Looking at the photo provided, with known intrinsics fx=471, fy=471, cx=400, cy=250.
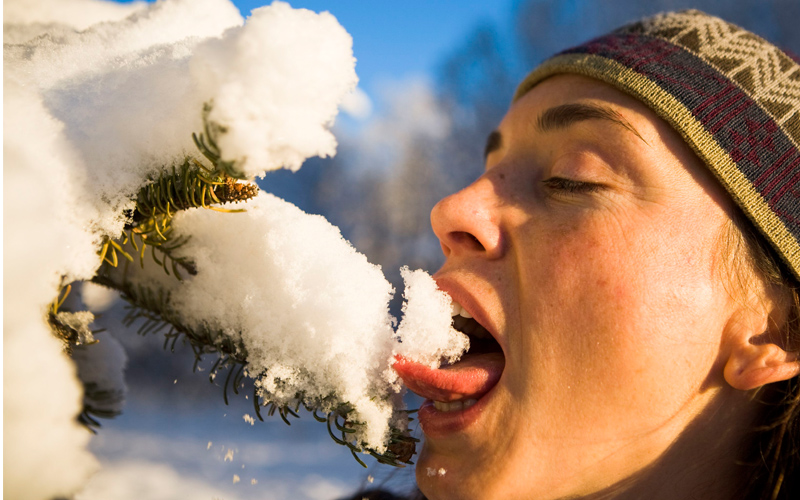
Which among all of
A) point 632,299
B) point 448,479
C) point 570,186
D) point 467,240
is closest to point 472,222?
point 467,240

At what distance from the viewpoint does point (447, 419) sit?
0.86 meters

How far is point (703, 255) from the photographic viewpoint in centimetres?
80

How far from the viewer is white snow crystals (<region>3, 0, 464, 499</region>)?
0.47 m

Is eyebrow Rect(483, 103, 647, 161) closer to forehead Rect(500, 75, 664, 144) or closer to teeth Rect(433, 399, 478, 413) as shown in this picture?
forehead Rect(500, 75, 664, 144)

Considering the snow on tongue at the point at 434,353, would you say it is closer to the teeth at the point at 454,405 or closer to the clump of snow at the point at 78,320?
the teeth at the point at 454,405

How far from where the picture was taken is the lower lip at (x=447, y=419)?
2.69 feet

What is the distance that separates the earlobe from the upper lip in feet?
1.32

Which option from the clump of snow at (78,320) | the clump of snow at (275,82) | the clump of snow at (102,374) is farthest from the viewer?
the clump of snow at (102,374)

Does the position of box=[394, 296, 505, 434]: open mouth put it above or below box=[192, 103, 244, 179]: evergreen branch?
below

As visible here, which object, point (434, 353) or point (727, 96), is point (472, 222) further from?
point (727, 96)

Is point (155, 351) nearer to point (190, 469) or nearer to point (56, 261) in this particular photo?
point (190, 469)

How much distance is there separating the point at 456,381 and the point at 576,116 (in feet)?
1.78

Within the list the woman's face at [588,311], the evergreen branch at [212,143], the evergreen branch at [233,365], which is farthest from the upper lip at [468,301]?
the evergreen branch at [212,143]

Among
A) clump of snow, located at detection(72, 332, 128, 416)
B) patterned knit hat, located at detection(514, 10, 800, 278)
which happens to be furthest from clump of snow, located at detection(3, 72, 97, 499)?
patterned knit hat, located at detection(514, 10, 800, 278)
